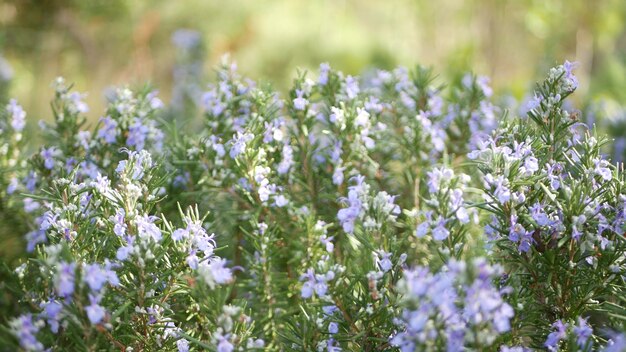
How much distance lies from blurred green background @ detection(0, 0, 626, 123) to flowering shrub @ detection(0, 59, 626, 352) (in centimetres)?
222

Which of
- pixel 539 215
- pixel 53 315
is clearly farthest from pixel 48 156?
pixel 539 215

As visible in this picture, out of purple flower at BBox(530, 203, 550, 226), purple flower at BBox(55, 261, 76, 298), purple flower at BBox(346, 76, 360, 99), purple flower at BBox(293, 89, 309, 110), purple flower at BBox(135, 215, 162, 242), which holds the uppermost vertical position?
purple flower at BBox(346, 76, 360, 99)

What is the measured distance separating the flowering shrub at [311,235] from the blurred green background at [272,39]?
87.6 inches

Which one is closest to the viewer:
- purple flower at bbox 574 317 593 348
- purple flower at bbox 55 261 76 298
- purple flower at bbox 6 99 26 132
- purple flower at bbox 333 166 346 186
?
purple flower at bbox 55 261 76 298

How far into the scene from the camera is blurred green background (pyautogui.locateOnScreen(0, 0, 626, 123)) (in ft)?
20.4

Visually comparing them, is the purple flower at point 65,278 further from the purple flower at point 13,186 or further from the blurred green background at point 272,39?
the blurred green background at point 272,39

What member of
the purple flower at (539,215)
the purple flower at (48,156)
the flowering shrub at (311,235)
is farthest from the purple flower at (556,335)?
the purple flower at (48,156)

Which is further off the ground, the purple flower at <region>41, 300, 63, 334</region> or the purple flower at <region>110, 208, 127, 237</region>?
the purple flower at <region>110, 208, 127, 237</region>

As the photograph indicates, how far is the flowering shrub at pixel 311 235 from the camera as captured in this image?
120 cm

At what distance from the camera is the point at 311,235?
160cm

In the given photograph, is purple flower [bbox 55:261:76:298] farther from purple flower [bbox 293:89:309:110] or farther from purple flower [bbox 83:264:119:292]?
purple flower [bbox 293:89:309:110]

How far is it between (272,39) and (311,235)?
10292 mm

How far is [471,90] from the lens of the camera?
2.30 meters

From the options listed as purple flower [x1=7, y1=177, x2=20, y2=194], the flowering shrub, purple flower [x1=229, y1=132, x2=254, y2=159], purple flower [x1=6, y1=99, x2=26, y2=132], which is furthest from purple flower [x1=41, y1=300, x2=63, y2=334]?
purple flower [x1=6, y1=99, x2=26, y2=132]
